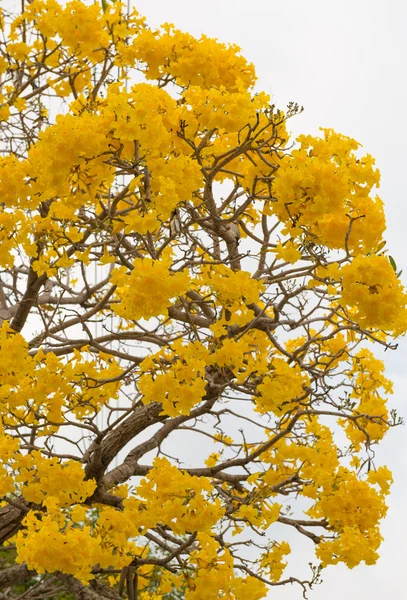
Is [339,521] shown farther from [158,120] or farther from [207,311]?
[158,120]

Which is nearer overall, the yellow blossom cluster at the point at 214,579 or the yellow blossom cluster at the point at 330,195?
the yellow blossom cluster at the point at 330,195

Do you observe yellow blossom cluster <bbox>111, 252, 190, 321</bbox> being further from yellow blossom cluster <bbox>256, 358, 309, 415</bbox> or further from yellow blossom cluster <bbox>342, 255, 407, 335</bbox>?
yellow blossom cluster <bbox>256, 358, 309, 415</bbox>

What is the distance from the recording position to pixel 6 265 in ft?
14.6

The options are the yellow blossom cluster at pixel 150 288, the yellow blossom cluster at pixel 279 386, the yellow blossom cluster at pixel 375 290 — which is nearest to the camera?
the yellow blossom cluster at pixel 150 288

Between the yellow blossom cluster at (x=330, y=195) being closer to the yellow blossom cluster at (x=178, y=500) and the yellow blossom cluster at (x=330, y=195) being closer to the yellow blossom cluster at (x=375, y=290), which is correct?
the yellow blossom cluster at (x=375, y=290)

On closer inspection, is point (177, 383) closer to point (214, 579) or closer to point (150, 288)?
point (150, 288)

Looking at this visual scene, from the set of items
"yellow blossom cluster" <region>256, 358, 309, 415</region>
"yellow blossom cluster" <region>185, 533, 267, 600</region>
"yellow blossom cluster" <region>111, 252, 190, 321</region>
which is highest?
"yellow blossom cluster" <region>256, 358, 309, 415</region>

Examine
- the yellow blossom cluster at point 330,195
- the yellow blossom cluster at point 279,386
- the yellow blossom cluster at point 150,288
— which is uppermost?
the yellow blossom cluster at point 330,195

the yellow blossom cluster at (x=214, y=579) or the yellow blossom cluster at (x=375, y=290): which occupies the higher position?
the yellow blossom cluster at (x=375, y=290)

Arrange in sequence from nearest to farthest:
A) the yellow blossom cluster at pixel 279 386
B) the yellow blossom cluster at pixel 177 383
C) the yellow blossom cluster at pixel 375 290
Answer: the yellow blossom cluster at pixel 375 290
the yellow blossom cluster at pixel 177 383
the yellow blossom cluster at pixel 279 386

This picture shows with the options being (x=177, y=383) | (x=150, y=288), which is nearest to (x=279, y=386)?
(x=177, y=383)

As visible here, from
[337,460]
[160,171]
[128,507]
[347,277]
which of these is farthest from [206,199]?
[337,460]

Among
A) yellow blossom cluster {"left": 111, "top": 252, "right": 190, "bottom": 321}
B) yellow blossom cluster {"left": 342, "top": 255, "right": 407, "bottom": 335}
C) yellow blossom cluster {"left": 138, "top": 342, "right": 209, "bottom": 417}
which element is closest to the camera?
yellow blossom cluster {"left": 111, "top": 252, "right": 190, "bottom": 321}

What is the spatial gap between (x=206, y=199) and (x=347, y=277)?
1029 millimetres
